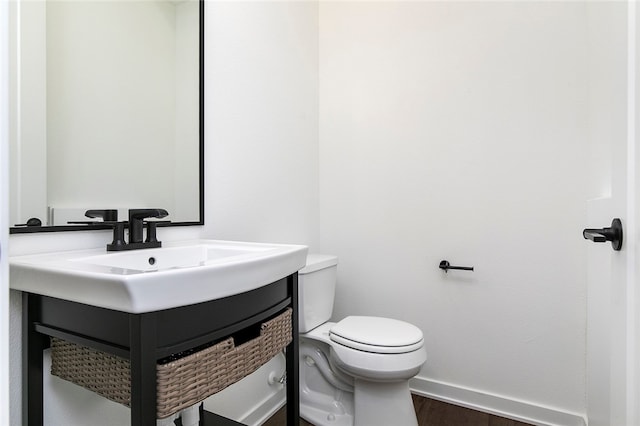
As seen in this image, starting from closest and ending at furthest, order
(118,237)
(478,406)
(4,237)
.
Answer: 1. (4,237)
2. (118,237)
3. (478,406)

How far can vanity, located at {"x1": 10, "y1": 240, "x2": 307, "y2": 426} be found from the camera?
0.62 meters

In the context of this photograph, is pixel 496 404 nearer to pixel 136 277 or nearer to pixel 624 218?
pixel 624 218

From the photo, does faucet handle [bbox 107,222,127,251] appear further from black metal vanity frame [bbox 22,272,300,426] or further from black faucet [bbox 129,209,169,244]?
black metal vanity frame [bbox 22,272,300,426]

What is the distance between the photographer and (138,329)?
62 centimetres

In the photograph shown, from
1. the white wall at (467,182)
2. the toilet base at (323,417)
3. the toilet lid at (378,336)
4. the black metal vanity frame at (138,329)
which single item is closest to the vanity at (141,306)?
the black metal vanity frame at (138,329)

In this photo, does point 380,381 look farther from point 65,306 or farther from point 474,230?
point 65,306

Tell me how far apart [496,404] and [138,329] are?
177 cm

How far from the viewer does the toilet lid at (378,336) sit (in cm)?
137

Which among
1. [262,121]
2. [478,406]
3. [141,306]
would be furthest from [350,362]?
[262,121]

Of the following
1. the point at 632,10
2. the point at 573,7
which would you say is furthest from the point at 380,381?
the point at 573,7

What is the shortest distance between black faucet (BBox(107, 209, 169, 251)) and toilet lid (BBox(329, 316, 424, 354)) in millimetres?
854

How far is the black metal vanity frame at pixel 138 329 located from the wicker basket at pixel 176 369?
2cm

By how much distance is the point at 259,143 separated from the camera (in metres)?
1.65

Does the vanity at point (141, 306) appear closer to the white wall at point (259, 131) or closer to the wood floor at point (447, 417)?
the white wall at point (259, 131)
